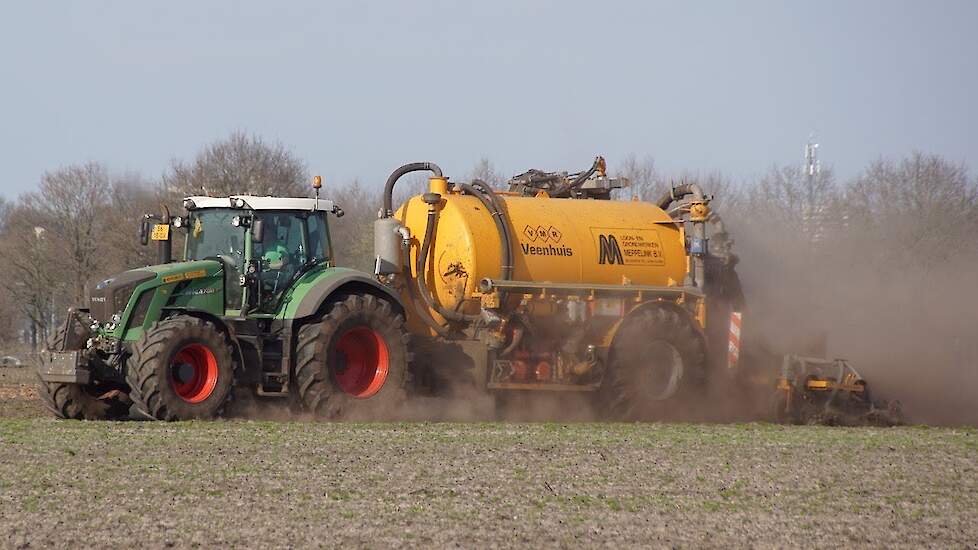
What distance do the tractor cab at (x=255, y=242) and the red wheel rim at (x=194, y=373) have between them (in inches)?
38.6

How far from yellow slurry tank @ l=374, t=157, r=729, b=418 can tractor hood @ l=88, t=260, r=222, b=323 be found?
310 cm

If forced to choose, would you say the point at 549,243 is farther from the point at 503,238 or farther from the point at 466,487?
the point at 466,487

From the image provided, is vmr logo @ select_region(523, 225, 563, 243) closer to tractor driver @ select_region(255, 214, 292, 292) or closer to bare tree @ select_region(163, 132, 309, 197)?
tractor driver @ select_region(255, 214, 292, 292)

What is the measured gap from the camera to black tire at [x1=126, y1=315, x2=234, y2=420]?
15.0 meters

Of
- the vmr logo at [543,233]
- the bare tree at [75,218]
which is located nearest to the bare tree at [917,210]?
the vmr logo at [543,233]

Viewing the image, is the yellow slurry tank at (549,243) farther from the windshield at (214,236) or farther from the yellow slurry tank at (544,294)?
the windshield at (214,236)

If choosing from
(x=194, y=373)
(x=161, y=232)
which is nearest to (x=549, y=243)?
(x=161, y=232)

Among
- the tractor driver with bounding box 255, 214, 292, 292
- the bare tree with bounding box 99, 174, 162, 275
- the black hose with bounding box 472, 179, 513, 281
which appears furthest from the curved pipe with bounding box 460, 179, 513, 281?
the bare tree with bounding box 99, 174, 162, 275

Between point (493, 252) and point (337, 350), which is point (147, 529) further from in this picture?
point (493, 252)

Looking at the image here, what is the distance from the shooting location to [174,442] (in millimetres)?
13094

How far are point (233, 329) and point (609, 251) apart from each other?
5.53m

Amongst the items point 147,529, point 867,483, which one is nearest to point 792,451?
point 867,483

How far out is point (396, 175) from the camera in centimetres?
1875

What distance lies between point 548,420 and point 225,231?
501 centimetres
